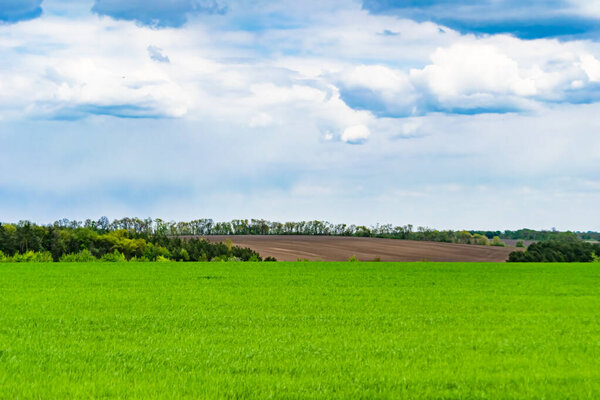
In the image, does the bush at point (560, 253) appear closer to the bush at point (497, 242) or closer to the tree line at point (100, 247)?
the bush at point (497, 242)

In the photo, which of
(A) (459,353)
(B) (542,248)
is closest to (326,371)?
(A) (459,353)

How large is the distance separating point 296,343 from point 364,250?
57.3m

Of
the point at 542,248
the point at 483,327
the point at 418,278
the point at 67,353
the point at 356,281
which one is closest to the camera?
the point at 67,353

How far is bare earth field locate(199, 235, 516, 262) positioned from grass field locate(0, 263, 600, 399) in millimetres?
39631

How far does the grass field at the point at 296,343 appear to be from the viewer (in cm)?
905

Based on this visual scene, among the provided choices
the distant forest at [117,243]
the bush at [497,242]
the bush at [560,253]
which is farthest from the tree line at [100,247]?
the bush at [497,242]

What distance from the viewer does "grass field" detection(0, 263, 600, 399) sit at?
29.7 ft

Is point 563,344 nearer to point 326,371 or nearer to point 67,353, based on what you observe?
point 326,371

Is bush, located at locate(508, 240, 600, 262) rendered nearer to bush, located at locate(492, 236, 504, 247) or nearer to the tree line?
bush, located at locate(492, 236, 504, 247)

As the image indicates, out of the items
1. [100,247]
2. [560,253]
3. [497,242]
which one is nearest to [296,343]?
[100,247]

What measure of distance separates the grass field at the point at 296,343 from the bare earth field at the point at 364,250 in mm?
39631

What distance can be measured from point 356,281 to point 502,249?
52.4 m

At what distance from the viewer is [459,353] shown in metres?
11.5

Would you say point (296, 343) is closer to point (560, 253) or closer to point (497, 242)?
point (560, 253)
